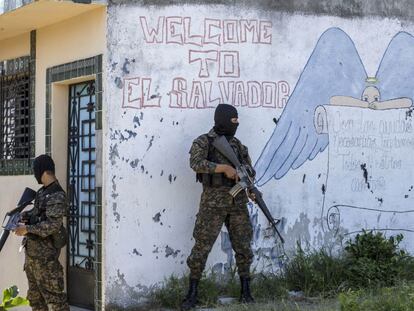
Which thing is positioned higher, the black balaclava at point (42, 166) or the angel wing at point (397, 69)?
the angel wing at point (397, 69)

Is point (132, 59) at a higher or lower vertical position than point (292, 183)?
higher

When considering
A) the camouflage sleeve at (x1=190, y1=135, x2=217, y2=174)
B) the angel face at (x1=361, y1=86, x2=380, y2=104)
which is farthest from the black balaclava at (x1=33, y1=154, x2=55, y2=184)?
the angel face at (x1=361, y1=86, x2=380, y2=104)

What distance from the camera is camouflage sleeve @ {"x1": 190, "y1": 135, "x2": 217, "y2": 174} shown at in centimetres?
698

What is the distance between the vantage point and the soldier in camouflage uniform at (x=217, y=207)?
7.07 metres

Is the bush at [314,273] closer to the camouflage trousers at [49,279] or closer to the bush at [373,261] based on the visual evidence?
the bush at [373,261]

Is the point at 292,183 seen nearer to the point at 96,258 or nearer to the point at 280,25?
the point at 280,25

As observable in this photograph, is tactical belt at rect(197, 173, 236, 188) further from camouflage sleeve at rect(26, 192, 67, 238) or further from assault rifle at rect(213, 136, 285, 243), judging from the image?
camouflage sleeve at rect(26, 192, 67, 238)

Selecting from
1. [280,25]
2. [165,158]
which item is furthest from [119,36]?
[280,25]

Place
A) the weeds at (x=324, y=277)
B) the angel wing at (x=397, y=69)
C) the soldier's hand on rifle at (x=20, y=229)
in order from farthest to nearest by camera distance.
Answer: the angel wing at (x=397, y=69) < the weeds at (x=324, y=277) < the soldier's hand on rifle at (x=20, y=229)

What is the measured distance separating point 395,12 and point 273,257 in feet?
10.1

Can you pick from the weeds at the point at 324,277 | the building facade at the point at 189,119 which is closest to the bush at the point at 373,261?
the weeds at the point at 324,277

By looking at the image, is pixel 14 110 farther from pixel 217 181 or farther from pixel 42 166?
pixel 217 181

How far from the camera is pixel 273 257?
26.3 feet

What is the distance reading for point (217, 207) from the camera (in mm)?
7086
